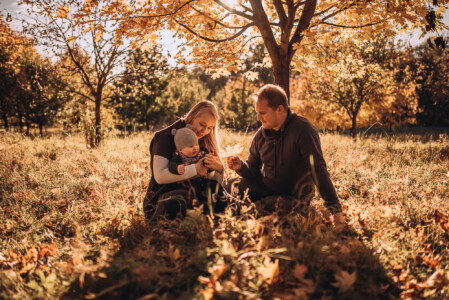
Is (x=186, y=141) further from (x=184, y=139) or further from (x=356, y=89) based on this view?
(x=356, y=89)

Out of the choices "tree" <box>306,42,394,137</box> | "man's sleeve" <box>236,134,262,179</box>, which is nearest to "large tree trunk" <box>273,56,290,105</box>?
"man's sleeve" <box>236,134,262,179</box>

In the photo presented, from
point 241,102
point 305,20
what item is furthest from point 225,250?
point 241,102

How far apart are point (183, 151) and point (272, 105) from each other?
44.0 inches

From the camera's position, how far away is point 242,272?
1666 millimetres

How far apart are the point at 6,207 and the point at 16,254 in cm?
158

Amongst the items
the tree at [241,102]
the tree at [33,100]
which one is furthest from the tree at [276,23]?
the tree at [241,102]

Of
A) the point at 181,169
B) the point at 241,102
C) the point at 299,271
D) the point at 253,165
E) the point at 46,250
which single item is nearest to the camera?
the point at 299,271

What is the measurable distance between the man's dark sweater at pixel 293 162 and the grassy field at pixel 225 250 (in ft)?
0.97

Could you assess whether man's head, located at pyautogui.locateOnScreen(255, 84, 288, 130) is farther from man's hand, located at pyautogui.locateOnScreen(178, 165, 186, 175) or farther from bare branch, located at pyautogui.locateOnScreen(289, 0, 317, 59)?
bare branch, located at pyautogui.locateOnScreen(289, 0, 317, 59)

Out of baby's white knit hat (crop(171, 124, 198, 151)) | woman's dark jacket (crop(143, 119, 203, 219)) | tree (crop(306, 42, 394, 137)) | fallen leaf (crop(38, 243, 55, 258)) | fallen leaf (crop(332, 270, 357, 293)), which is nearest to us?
fallen leaf (crop(332, 270, 357, 293))

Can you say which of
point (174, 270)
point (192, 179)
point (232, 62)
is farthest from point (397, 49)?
point (174, 270)

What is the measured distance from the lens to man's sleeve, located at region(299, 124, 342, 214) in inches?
108

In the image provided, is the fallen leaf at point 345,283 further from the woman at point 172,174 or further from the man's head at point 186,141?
the man's head at point 186,141

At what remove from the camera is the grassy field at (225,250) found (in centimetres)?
162
